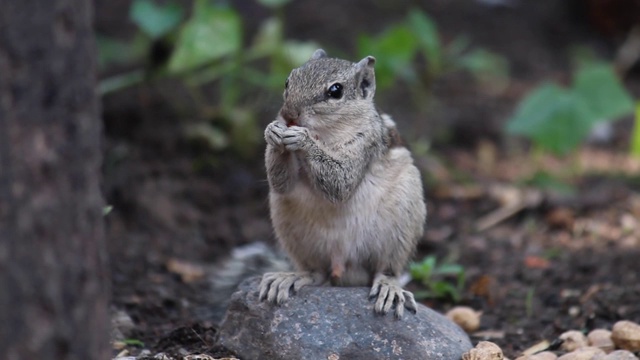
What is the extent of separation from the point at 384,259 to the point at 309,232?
318mm

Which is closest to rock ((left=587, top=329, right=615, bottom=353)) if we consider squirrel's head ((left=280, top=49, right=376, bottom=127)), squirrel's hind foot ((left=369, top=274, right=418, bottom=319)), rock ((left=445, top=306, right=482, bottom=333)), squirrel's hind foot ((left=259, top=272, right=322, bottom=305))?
rock ((left=445, top=306, right=482, bottom=333))

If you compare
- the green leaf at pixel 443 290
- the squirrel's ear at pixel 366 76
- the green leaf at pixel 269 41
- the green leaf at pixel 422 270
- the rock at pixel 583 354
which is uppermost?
the green leaf at pixel 269 41

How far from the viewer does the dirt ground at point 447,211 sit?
172 inches

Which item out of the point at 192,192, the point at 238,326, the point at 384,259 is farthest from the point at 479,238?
the point at 238,326

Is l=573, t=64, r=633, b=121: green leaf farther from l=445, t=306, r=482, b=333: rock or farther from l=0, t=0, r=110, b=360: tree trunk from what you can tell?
l=0, t=0, r=110, b=360: tree trunk

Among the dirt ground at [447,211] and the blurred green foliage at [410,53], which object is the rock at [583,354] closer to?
the dirt ground at [447,211]

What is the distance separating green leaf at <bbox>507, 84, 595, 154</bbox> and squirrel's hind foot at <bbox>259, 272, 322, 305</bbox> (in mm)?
2977

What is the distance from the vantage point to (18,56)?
2.09 m

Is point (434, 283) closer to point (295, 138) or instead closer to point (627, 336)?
point (627, 336)

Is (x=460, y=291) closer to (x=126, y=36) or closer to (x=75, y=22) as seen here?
(x=75, y=22)

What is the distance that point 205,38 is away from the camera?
18.8 feet

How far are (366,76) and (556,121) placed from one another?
2.87 meters

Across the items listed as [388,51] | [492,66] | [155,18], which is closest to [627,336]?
[388,51]

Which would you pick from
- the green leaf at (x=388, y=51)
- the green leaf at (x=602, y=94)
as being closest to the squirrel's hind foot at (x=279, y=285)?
the green leaf at (x=388, y=51)
